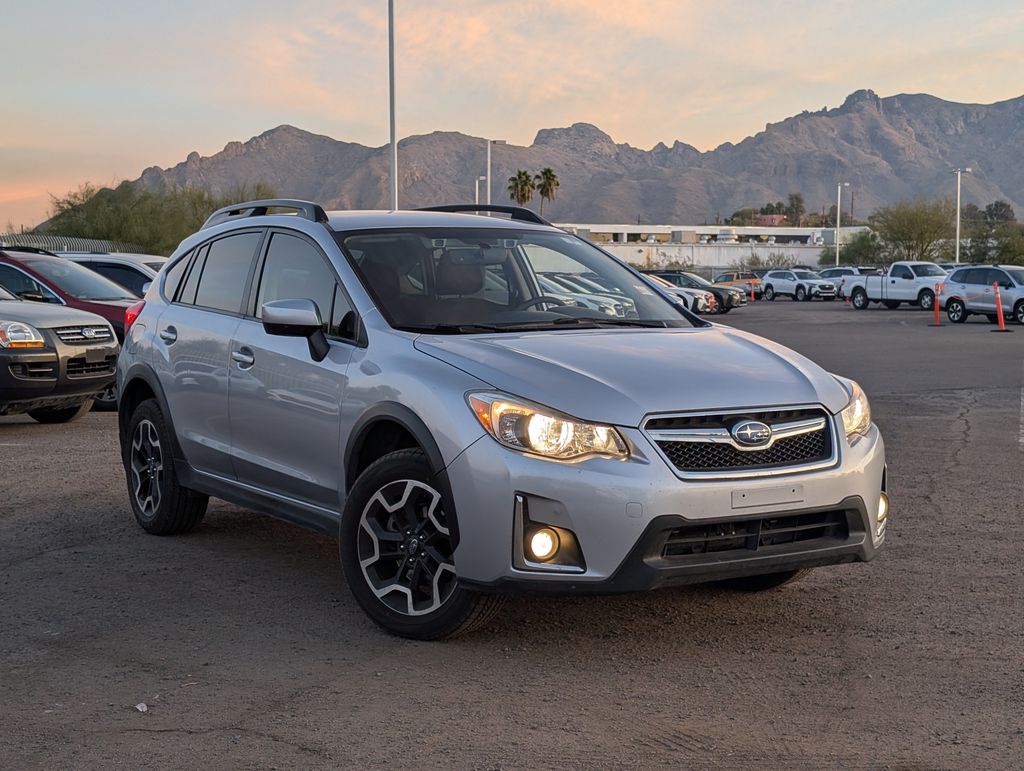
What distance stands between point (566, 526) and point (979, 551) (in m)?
3.18

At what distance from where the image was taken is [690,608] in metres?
5.84

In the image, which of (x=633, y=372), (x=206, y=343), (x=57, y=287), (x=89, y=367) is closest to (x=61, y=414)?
(x=89, y=367)

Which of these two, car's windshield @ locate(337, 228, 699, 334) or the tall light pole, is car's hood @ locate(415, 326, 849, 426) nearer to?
car's windshield @ locate(337, 228, 699, 334)

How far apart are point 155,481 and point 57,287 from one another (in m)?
8.21

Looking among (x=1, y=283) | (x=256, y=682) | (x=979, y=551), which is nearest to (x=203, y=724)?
(x=256, y=682)

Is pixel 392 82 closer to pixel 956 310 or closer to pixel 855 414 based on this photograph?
pixel 956 310

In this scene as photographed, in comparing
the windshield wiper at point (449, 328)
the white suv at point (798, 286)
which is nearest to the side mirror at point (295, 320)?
the windshield wiper at point (449, 328)

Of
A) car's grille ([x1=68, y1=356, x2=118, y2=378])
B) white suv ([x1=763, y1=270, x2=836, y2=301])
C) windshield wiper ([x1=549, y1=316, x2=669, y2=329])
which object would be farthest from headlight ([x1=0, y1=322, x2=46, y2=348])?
white suv ([x1=763, y1=270, x2=836, y2=301])

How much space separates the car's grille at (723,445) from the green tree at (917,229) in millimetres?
82170

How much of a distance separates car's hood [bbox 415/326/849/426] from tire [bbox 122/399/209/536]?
2472mm

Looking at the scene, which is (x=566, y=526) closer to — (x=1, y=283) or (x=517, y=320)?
(x=517, y=320)

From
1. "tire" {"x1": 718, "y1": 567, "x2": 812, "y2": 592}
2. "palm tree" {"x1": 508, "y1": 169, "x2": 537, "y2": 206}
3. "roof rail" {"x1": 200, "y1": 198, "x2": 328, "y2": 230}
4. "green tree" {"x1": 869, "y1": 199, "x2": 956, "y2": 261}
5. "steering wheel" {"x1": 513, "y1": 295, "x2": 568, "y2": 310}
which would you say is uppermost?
"palm tree" {"x1": 508, "y1": 169, "x2": 537, "y2": 206}

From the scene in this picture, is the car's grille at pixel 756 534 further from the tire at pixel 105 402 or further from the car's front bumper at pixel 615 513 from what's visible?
the tire at pixel 105 402

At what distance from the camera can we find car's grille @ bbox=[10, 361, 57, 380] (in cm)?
1191
